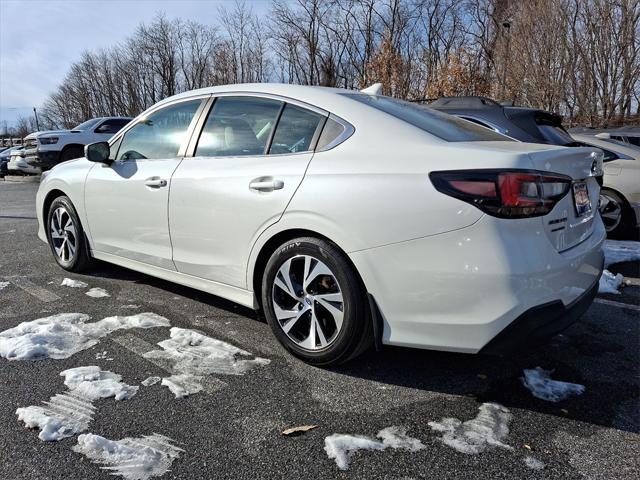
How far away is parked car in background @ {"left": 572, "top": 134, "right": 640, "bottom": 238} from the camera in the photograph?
620cm

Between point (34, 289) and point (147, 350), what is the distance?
1.81m

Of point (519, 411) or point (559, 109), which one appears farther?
point (559, 109)

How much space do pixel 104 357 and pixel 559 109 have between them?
64.0ft

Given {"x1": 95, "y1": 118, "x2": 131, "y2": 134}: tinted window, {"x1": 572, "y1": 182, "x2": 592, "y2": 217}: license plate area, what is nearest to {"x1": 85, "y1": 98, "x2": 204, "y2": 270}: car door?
{"x1": 572, "y1": 182, "x2": 592, "y2": 217}: license plate area

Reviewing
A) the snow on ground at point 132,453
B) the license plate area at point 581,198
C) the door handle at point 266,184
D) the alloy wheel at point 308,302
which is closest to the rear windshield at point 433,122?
the license plate area at point 581,198

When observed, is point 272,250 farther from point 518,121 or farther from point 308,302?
point 518,121

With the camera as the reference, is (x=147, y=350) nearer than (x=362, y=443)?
No

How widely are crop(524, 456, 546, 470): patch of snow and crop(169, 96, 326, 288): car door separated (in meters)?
1.67

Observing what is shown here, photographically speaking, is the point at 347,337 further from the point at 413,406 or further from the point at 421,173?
the point at 421,173

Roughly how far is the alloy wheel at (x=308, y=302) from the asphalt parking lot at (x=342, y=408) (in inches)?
7.9

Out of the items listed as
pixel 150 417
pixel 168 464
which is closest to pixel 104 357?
pixel 150 417

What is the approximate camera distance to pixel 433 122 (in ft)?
9.41

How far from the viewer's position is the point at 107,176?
3980 millimetres

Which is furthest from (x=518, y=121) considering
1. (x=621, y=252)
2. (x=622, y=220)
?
(x=622, y=220)
